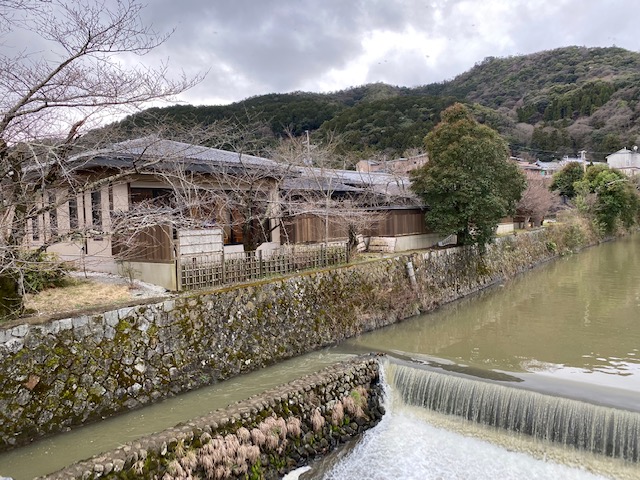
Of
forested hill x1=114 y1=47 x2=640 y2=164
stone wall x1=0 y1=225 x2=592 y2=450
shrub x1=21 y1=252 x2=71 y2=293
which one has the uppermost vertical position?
forested hill x1=114 y1=47 x2=640 y2=164

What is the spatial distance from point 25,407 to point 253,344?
14.7 ft

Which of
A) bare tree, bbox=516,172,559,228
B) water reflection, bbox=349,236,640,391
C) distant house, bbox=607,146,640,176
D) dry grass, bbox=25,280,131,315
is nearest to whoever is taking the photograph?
dry grass, bbox=25,280,131,315

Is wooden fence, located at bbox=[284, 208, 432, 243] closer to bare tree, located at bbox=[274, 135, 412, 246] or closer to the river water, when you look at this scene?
bare tree, located at bbox=[274, 135, 412, 246]

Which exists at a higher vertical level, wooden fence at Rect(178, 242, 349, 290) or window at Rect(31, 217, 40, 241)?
window at Rect(31, 217, 40, 241)

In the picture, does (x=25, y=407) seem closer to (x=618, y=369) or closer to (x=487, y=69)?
(x=618, y=369)

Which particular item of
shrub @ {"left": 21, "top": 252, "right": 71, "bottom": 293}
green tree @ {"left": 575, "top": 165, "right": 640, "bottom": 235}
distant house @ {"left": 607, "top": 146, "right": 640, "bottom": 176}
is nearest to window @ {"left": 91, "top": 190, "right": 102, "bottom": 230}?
shrub @ {"left": 21, "top": 252, "right": 71, "bottom": 293}

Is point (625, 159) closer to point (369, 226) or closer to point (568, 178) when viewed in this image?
point (568, 178)

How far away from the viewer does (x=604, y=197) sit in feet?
116

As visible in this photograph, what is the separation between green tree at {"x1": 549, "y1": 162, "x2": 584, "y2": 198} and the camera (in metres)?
42.3

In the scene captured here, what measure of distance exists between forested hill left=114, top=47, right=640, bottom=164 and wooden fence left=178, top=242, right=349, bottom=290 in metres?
13.4

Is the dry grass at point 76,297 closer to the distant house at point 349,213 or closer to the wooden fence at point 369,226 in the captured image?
the distant house at point 349,213

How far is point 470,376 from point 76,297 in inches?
338

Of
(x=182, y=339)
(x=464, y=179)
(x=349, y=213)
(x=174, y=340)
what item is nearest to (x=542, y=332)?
(x=464, y=179)

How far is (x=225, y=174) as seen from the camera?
13.3 m
